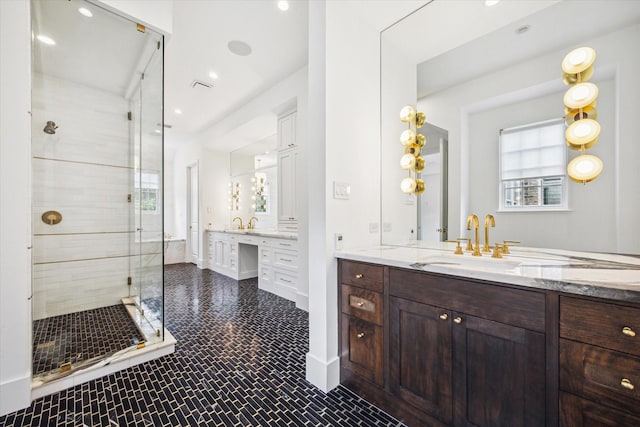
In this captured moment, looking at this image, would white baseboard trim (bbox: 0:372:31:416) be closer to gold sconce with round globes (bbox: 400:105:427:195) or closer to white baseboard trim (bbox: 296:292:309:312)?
white baseboard trim (bbox: 296:292:309:312)

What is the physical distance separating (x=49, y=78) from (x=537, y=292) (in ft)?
13.1

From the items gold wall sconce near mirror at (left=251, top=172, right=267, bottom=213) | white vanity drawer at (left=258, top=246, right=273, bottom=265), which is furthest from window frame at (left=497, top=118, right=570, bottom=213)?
gold wall sconce near mirror at (left=251, top=172, right=267, bottom=213)

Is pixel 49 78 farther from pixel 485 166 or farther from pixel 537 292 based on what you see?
pixel 537 292

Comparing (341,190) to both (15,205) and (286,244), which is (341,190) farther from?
(15,205)

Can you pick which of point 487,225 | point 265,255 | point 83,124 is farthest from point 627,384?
point 83,124

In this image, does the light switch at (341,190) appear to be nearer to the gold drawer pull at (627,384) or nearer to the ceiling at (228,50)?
the gold drawer pull at (627,384)

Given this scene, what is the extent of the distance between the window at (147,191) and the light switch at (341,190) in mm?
1924

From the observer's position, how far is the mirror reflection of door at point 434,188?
6.12 ft

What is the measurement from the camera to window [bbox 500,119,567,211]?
137 cm

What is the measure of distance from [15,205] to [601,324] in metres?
2.84

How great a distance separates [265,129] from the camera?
4508mm

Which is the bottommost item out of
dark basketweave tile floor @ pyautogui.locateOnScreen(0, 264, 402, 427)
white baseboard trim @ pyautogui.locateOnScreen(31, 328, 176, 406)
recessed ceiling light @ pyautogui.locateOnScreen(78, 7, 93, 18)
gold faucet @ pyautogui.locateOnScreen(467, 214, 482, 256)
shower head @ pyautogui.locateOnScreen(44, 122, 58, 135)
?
dark basketweave tile floor @ pyautogui.locateOnScreen(0, 264, 402, 427)

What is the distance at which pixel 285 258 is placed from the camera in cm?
349

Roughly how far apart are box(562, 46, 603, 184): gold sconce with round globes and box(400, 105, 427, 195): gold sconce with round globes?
827mm
